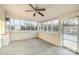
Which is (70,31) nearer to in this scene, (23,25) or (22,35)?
(23,25)

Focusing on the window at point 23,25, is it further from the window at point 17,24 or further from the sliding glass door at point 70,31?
the sliding glass door at point 70,31

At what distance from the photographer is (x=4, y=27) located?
3.10 metres

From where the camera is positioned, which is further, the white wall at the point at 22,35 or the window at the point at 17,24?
the white wall at the point at 22,35

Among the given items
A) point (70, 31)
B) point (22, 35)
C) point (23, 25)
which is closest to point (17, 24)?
point (23, 25)

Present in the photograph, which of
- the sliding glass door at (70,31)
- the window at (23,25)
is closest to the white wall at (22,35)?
the window at (23,25)

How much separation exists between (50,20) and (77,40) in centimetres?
Answer: 127

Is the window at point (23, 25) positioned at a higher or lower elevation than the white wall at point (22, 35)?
higher

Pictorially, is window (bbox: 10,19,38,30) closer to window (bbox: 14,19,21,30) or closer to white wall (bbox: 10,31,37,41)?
window (bbox: 14,19,21,30)

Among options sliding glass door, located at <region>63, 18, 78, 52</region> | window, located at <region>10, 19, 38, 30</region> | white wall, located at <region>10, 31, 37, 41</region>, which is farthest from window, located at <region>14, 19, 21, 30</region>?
sliding glass door, located at <region>63, 18, 78, 52</region>

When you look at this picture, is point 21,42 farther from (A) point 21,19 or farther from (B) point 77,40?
(B) point 77,40

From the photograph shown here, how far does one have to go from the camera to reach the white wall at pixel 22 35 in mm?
2936
